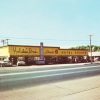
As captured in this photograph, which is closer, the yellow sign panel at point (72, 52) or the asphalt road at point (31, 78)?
the asphalt road at point (31, 78)

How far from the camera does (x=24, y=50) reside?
194 ft

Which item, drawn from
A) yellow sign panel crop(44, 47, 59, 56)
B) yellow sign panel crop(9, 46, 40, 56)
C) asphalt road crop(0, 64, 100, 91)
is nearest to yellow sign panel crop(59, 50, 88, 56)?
yellow sign panel crop(44, 47, 59, 56)

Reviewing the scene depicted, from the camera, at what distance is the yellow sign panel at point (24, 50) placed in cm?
5700

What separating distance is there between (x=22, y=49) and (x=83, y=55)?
80.8 feet

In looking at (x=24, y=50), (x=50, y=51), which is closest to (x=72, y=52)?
(x=50, y=51)

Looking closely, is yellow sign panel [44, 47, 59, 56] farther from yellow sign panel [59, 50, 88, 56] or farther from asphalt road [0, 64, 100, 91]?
asphalt road [0, 64, 100, 91]

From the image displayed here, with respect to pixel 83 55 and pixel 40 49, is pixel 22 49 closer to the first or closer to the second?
pixel 40 49

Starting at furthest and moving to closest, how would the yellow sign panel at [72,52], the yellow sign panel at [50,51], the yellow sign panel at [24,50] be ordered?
the yellow sign panel at [72,52] → the yellow sign panel at [50,51] → the yellow sign panel at [24,50]

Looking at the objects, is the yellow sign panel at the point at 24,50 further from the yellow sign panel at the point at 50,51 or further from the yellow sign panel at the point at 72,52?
the yellow sign panel at the point at 72,52

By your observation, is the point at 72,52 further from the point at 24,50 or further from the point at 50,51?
the point at 24,50

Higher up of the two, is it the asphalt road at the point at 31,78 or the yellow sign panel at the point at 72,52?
the yellow sign panel at the point at 72,52

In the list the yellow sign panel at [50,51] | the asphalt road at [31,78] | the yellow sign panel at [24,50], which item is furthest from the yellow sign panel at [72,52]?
the asphalt road at [31,78]

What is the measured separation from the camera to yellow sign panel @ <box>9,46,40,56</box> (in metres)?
57.0

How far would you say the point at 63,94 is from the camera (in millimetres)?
11609
